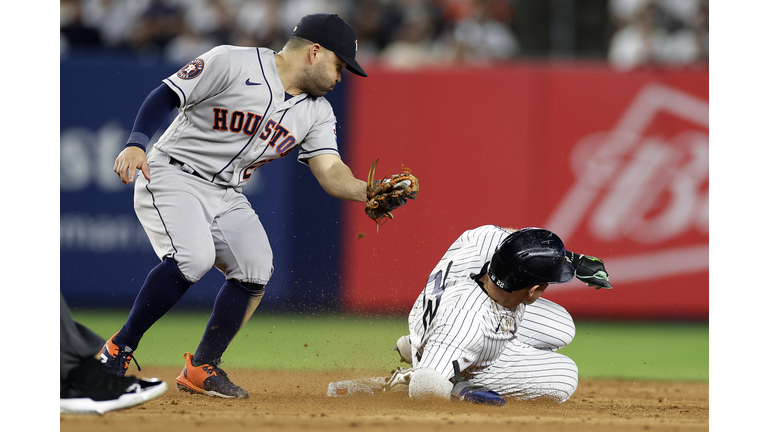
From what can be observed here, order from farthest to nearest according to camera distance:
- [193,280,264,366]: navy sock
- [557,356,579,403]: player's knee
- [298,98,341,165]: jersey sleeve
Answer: [298,98,341,165]: jersey sleeve
[193,280,264,366]: navy sock
[557,356,579,403]: player's knee

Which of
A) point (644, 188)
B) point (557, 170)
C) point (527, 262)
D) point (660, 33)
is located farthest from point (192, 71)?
point (660, 33)

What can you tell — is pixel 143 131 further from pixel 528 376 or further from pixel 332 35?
pixel 528 376

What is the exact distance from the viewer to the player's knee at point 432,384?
351 centimetres

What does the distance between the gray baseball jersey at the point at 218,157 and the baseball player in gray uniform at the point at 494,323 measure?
988mm

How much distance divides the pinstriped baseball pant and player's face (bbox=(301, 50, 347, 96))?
169cm

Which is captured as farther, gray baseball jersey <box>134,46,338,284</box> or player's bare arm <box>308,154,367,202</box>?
player's bare arm <box>308,154,367,202</box>

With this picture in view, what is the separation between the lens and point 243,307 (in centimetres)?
419

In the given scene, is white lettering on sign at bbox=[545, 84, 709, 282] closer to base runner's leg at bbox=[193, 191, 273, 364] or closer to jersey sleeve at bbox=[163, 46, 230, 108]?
base runner's leg at bbox=[193, 191, 273, 364]

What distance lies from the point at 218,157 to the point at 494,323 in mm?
1633

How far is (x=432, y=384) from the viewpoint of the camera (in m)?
3.51

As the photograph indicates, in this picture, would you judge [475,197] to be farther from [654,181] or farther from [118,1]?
[118,1]

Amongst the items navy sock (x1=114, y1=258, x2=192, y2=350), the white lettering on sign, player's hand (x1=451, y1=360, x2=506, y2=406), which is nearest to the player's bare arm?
navy sock (x1=114, y1=258, x2=192, y2=350)

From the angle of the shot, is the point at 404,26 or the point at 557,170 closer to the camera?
the point at 557,170

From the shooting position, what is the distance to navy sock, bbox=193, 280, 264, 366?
417cm
